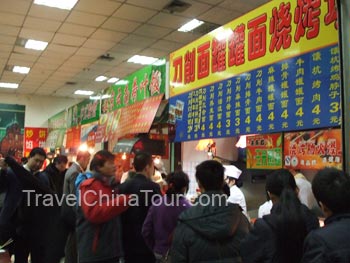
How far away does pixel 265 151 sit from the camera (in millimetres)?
4344

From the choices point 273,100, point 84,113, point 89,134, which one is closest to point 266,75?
point 273,100

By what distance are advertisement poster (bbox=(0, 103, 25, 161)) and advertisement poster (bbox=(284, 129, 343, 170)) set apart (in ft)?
47.3

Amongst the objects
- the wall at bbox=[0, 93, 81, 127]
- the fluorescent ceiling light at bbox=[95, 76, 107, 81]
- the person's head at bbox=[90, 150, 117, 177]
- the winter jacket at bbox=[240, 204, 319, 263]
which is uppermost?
the fluorescent ceiling light at bbox=[95, 76, 107, 81]

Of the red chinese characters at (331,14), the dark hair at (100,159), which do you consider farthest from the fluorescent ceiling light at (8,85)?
the red chinese characters at (331,14)

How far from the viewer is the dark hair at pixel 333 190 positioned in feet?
5.34

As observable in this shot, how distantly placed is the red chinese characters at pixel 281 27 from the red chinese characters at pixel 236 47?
16.6 inches

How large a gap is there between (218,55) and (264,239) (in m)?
2.56

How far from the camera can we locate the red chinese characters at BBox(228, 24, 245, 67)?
3881mm

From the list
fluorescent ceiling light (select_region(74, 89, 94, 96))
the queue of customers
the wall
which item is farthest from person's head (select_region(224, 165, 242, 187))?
the wall

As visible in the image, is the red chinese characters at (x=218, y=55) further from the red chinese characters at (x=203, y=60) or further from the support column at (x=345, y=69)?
the support column at (x=345, y=69)

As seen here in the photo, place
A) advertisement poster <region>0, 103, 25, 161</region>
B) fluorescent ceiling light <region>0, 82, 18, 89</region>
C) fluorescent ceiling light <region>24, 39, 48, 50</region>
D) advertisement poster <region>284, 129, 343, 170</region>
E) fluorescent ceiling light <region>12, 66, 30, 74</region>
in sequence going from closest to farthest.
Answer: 1. advertisement poster <region>284, 129, 343, 170</region>
2. fluorescent ceiling light <region>24, 39, 48, 50</region>
3. fluorescent ceiling light <region>12, 66, 30, 74</region>
4. fluorescent ceiling light <region>0, 82, 18, 89</region>
5. advertisement poster <region>0, 103, 25, 161</region>

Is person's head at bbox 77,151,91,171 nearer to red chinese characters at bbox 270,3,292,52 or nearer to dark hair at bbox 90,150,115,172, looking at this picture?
dark hair at bbox 90,150,115,172

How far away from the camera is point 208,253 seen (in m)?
2.23

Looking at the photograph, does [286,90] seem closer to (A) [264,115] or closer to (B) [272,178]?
(A) [264,115]
